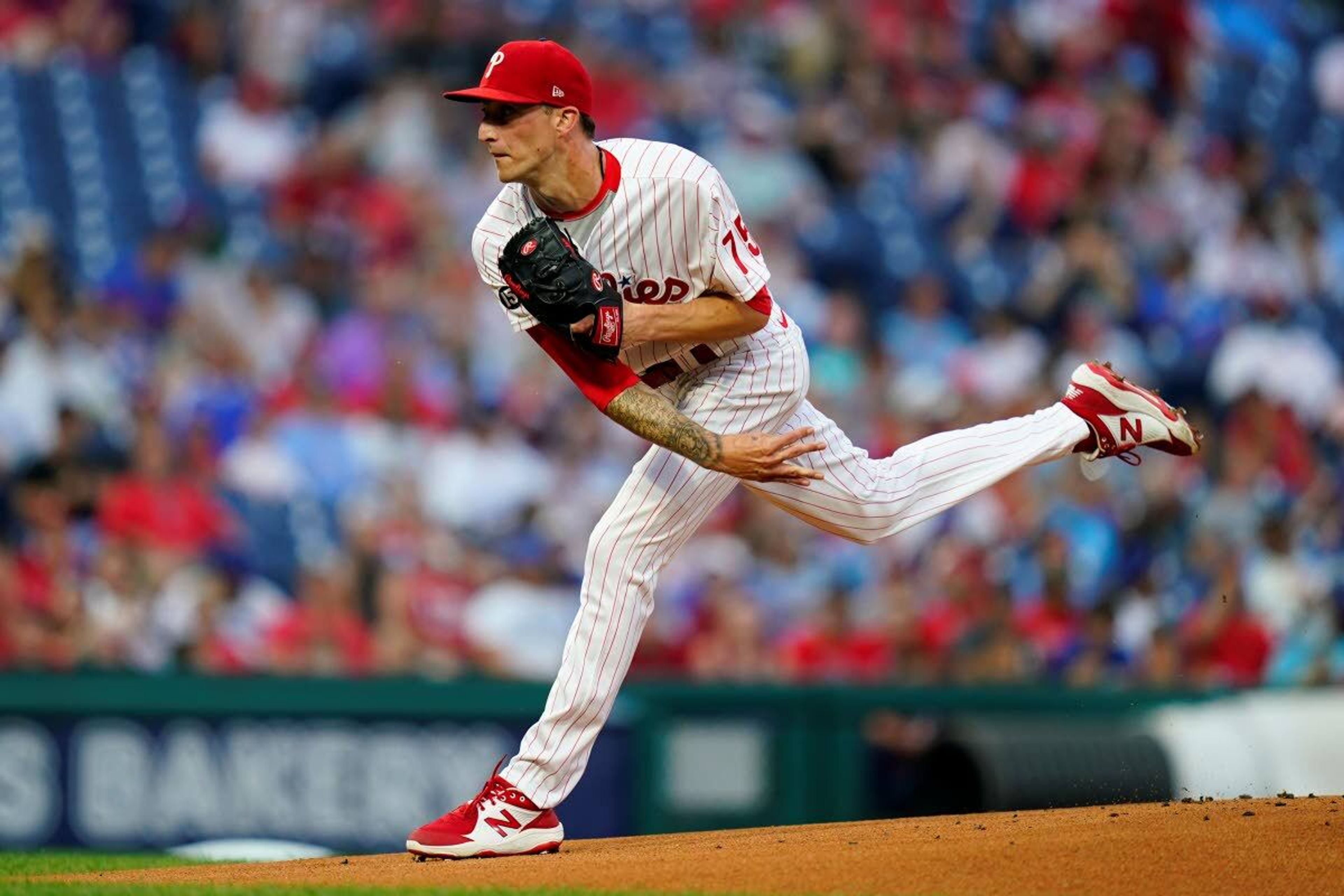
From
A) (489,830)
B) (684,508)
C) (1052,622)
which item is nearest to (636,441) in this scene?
(1052,622)

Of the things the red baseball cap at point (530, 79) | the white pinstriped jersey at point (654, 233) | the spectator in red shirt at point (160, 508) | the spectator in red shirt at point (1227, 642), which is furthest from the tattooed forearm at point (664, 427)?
the spectator in red shirt at point (1227, 642)

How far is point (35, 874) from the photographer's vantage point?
5.41m

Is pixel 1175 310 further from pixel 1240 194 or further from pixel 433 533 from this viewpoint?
pixel 433 533

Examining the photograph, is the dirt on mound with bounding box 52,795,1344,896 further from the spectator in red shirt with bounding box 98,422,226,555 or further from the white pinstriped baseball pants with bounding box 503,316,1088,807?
the spectator in red shirt with bounding box 98,422,226,555

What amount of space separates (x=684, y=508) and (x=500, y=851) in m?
1.00

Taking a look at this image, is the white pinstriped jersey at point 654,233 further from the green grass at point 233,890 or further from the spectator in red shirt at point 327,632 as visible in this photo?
the spectator in red shirt at point 327,632

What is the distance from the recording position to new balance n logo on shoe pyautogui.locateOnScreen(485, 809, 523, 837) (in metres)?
5.21

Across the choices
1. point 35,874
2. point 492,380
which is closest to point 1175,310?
point 492,380

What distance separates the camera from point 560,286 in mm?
4754

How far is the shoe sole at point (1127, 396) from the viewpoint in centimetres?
575

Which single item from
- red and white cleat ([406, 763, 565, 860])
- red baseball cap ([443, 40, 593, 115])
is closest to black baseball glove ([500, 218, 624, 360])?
red baseball cap ([443, 40, 593, 115])

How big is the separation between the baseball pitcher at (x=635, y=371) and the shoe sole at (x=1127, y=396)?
427 millimetres

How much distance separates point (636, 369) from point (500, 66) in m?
0.91

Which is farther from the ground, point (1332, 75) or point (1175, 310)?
point (1332, 75)
